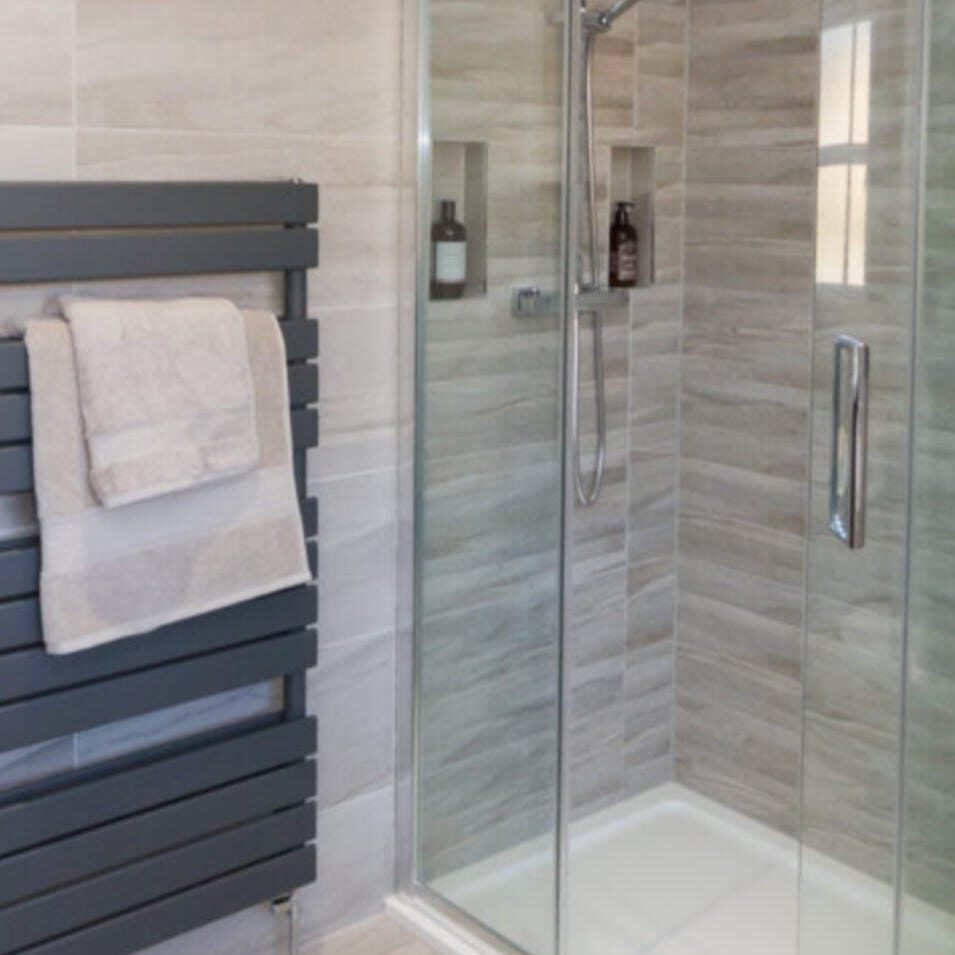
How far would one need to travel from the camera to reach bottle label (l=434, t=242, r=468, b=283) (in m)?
2.52

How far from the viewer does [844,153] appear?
1.93 metres

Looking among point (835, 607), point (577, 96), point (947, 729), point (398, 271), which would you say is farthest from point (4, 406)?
point (947, 729)

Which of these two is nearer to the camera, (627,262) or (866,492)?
(866,492)

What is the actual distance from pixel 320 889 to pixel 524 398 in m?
0.94

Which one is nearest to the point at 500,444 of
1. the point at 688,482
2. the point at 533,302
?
the point at 533,302

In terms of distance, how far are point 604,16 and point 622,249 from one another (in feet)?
1.54

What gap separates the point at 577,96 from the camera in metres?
2.31

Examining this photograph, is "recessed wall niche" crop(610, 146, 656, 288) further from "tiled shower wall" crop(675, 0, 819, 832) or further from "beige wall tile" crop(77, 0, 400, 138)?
"beige wall tile" crop(77, 0, 400, 138)

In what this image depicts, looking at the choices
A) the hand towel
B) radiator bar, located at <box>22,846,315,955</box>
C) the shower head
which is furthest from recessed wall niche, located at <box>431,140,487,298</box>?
radiator bar, located at <box>22,846,315,955</box>

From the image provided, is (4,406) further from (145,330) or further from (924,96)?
(924,96)

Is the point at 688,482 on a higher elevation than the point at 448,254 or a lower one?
lower

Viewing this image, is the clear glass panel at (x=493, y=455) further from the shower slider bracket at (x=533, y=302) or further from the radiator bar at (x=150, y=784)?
the radiator bar at (x=150, y=784)

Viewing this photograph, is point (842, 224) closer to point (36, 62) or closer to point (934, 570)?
point (934, 570)

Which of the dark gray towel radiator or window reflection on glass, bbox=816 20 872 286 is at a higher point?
window reflection on glass, bbox=816 20 872 286
